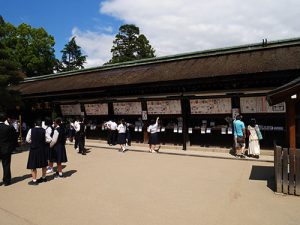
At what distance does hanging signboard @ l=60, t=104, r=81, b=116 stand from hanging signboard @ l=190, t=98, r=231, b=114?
7.78 metres

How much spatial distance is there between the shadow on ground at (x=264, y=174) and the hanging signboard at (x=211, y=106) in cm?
342

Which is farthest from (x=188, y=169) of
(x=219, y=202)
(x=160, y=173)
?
(x=219, y=202)

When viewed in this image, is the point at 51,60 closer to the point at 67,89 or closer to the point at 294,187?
the point at 67,89

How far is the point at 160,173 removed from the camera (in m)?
8.69

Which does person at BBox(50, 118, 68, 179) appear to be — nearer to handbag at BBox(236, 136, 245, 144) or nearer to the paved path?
the paved path

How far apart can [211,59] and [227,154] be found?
498 cm

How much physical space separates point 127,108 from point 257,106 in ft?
22.0

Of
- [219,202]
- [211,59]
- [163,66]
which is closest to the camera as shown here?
[219,202]

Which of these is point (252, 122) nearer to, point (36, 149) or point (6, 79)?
point (36, 149)

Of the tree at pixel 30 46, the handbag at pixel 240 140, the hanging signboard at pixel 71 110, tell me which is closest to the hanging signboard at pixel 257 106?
the handbag at pixel 240 140

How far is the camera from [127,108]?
1516cm

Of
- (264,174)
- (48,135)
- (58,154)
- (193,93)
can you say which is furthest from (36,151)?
(193,93)

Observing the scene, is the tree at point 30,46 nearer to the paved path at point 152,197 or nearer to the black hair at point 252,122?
the paved path at point 152,197

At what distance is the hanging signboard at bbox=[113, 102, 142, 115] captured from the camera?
1475 centimetres
